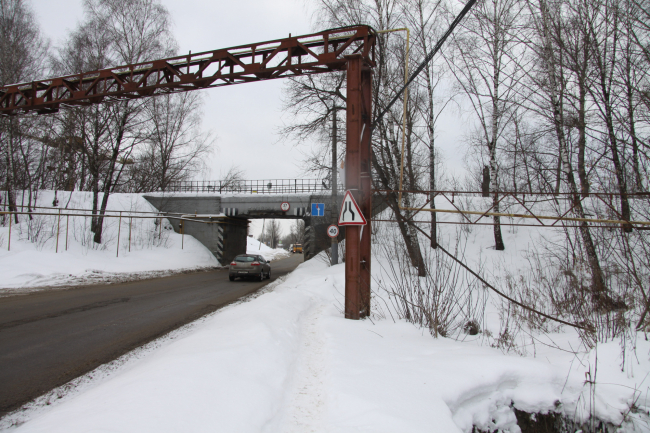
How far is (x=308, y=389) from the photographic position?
3.89 m

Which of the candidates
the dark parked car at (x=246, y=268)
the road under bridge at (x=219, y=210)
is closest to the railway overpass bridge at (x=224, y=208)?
the road under bridge at (x=219, y=210)

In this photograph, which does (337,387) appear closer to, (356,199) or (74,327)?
(356,199)

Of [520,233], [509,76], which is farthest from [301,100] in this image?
[520,233]

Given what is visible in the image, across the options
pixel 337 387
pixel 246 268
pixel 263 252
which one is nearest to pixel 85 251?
pixel 246 268

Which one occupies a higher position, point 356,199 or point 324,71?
point 324,71

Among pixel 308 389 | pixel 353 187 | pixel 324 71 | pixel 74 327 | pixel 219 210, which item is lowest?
pixel 74 327

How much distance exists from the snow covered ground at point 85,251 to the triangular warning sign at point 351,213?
1062 cm

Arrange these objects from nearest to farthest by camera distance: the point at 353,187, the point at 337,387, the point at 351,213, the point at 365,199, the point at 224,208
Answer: the point at 337,387
the point at 351,213
the point at 353,187
the point at 365,199
the point at 224,208

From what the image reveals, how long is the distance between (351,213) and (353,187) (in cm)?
56

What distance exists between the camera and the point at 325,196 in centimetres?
2533

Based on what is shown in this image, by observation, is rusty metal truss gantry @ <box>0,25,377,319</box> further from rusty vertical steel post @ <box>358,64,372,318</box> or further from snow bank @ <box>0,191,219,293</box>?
snow bank @ <box>0,191,219,293</box>

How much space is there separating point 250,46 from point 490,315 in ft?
31.5

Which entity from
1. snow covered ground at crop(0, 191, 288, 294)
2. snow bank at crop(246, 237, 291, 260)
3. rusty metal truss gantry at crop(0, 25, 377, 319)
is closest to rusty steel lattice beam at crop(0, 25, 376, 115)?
rusty metal truss gantry at crop(0, 25, 377, 319)

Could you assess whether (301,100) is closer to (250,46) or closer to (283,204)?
(250,46)
